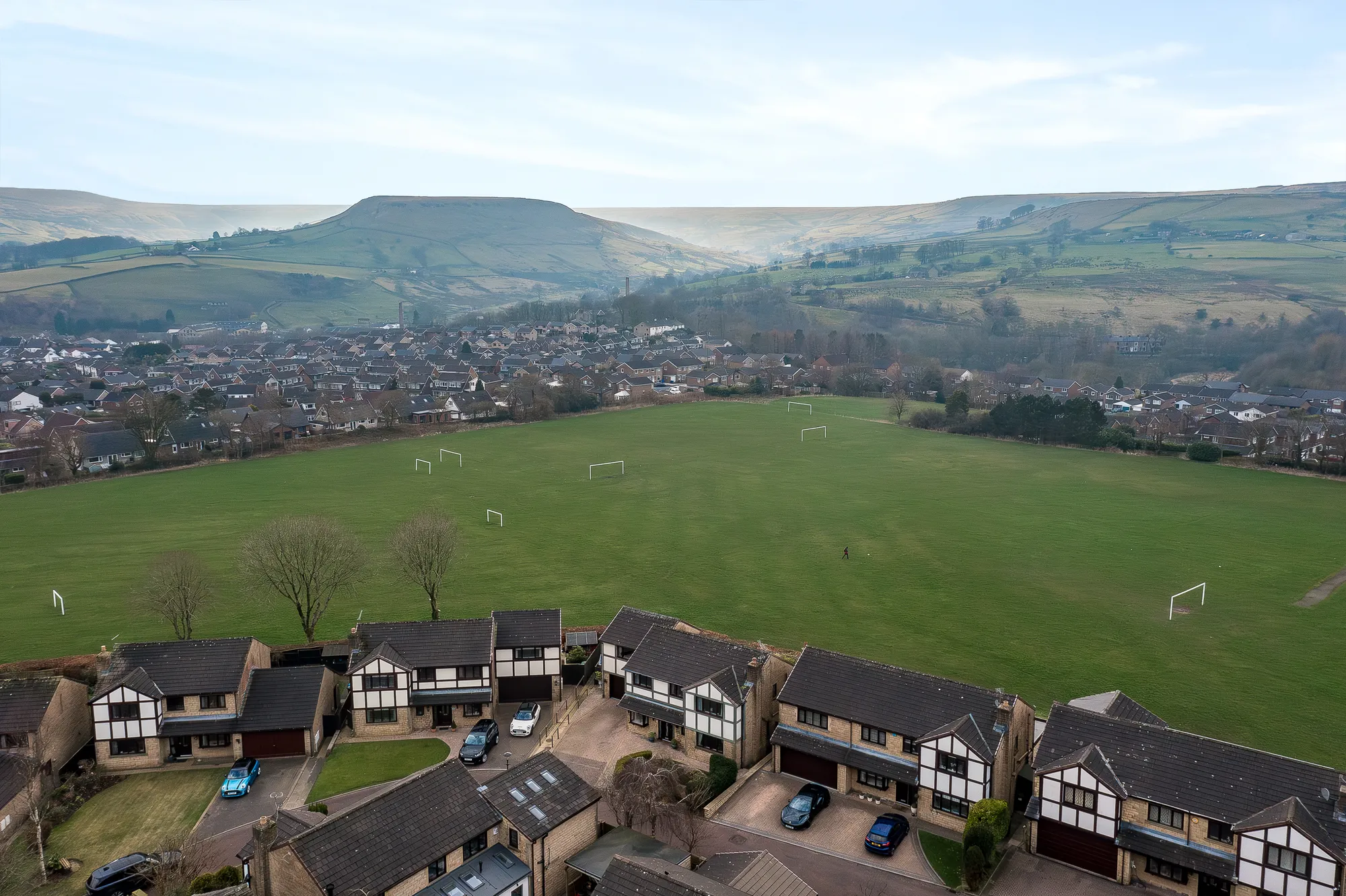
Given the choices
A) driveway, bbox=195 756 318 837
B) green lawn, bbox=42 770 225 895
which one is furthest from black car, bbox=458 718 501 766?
green lawn, bbox=42 770 225 895

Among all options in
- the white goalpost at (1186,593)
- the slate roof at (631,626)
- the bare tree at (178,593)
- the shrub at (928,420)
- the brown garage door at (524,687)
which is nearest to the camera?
the slate roof at (631,626)

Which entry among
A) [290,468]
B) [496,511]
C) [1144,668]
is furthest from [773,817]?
[290,468]

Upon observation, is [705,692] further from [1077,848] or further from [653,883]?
[1077,848]

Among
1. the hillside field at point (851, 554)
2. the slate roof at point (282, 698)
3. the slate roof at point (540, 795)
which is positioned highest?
the slate roof at point (540, 795)

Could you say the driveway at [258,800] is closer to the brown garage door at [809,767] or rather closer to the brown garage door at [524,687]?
the brown garage door at [524,687]

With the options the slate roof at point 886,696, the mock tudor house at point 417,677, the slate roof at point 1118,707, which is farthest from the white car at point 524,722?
the slate roof at point 1118,707

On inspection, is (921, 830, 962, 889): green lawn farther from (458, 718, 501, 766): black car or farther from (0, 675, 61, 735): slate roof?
(0, 675, 61, 735): slate roof

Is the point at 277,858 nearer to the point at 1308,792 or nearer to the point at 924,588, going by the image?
the point at 1308,792
